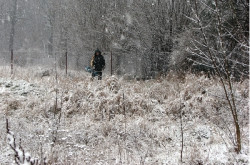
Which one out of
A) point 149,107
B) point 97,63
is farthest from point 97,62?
point 149,107

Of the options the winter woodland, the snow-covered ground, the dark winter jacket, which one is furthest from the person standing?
the snow-covered ground

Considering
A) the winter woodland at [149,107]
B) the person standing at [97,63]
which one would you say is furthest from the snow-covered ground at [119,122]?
the person standing at [97,63]

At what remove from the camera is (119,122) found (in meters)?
5.56

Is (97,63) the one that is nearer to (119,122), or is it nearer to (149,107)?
(149,107)

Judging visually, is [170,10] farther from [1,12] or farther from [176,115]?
[1,12]

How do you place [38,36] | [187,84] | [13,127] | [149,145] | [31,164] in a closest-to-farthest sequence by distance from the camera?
[31,164], [149,145], [13,127], [187,84], [38,36]

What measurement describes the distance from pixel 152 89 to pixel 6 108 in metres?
4.77

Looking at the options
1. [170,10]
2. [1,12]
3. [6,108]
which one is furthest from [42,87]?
[1,12]

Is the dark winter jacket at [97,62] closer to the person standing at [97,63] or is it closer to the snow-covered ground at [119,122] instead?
the person standing at [97,63]

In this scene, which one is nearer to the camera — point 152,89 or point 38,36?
point 152,89

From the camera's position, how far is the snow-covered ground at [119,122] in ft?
12.8

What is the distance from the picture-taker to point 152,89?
771 cm

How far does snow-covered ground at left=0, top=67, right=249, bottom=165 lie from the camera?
3.89 m

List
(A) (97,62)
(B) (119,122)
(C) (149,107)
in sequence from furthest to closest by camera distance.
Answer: (A) (97,62), (C) (149,107), (B) (119,122)
